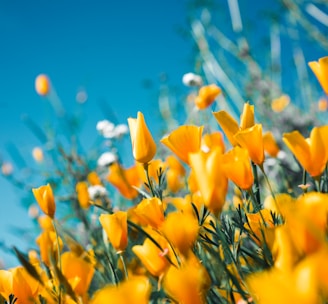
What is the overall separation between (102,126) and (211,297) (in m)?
1.34

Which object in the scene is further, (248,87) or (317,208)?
(248,87)

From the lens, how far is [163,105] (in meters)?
3.60

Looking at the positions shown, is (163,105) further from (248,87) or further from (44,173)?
(44,173)

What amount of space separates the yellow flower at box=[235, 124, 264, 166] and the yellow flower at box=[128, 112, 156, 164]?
19cm

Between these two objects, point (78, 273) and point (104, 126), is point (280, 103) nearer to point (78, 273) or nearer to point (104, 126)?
point (104, 126)

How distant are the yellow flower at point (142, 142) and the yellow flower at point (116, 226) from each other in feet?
0.44

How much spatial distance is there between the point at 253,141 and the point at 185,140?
124 mm

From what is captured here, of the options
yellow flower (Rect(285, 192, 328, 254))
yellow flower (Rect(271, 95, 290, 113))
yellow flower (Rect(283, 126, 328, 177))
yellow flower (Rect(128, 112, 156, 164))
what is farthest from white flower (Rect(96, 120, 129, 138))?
yellow flower (Rect(271, 95, 290, 113))

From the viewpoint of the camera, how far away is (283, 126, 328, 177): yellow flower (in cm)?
69

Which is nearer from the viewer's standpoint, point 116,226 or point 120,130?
point 116,226

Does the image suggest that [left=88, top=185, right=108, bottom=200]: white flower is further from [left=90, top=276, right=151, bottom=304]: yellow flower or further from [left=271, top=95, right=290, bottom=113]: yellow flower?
[left=271, top=95, right=290, bottom=113]: yellow flower

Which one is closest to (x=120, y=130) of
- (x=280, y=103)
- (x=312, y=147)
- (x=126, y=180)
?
(x=126, y=180)

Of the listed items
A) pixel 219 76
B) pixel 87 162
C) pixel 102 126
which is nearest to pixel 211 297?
pixel 102 126

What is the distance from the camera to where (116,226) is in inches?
30.1
